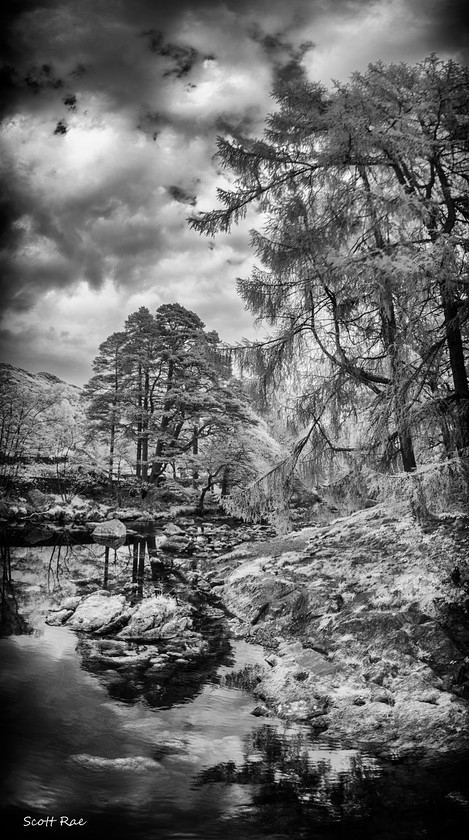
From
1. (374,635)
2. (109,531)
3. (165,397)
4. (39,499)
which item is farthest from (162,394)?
(374,635)

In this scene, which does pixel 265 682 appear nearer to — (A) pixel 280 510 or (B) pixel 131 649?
(B) pixel 131 649

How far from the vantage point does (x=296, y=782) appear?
2516mm

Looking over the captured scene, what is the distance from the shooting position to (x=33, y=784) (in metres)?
2.34

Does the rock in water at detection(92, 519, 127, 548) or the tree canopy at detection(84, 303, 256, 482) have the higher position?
the tree canopy at detection(84, 303, 256, 482)

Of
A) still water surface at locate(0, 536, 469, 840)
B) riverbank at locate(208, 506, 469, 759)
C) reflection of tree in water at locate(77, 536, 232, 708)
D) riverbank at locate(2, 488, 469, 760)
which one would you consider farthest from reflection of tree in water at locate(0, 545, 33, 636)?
riverbank at locate(208, 506, 469, 759)

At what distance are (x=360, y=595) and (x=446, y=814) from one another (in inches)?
115

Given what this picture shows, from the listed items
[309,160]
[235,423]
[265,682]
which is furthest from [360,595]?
[235,423]

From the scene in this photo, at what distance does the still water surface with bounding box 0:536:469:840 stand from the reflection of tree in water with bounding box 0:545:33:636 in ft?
5.22

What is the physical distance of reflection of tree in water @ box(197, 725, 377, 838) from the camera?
7.14 ft

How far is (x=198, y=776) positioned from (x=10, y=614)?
461 cm

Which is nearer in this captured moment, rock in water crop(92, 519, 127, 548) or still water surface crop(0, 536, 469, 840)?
still water surface crop(0, 536, 469, 840)

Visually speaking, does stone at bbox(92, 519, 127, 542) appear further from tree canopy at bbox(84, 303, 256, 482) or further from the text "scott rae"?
the text "scott rae"

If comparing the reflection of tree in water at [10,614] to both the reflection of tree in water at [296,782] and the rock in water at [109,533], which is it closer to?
the reflection of tree in water at [296,782]

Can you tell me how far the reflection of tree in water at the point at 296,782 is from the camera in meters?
2.18
